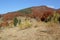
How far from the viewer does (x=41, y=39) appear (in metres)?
11.8

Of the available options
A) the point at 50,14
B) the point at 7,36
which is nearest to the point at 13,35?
the point at 7,36

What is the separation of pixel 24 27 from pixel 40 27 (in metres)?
1.37

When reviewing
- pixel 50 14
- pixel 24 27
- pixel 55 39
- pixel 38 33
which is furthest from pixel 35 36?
pixel 50 14

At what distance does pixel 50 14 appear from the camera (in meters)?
18.4

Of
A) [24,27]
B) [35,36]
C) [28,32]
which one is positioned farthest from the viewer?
[24,27]

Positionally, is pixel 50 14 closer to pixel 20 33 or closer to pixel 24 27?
pixel 24 27

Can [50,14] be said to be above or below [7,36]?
above

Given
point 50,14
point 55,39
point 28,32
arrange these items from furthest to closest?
point 50,14 → point 28,32 → point 55,39

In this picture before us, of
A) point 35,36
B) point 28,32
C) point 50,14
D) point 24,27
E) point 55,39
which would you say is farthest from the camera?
point 50,14

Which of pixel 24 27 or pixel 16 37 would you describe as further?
pixel 24 27

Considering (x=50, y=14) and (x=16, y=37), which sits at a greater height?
→ (x=50, y=14)

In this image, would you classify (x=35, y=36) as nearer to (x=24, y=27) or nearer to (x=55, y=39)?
(x=55, y=39)

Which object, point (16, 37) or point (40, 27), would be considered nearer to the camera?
point (16, 37)

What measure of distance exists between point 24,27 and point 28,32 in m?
1.56
